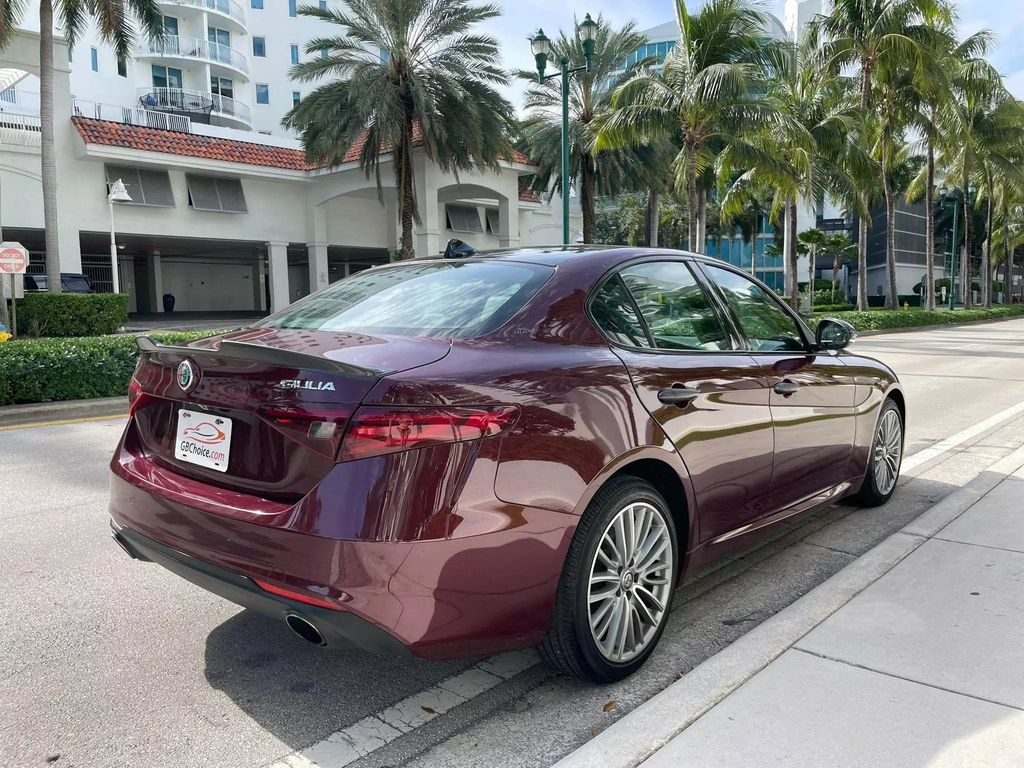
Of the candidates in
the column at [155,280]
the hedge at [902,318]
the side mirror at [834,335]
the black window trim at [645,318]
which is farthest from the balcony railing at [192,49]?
the black window trim at [645,318]

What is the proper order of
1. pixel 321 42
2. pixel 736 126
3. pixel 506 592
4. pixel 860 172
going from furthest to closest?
pixel 860 172 < pixel 321 42 < pixel 736 126 < pixel 506 592

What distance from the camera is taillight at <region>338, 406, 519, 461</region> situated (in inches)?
93.5

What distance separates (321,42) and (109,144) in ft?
23.9

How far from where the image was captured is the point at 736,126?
2114cm

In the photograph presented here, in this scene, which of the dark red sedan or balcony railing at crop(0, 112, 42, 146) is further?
balcony railing at crop(0, 112, 42, 146)

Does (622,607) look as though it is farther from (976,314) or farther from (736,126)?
(976,314)

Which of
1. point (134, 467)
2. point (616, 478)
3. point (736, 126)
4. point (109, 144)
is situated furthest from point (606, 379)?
point (109, 144)

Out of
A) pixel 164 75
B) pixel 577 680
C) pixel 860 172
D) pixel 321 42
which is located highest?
pixel 164 75

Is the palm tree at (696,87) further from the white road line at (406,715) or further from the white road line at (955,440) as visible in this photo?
the white road line at (406,715)

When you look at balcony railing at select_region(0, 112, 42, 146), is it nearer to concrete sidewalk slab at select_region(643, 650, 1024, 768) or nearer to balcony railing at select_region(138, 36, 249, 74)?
balcony railing at select_region(138, 36, 249, 74)

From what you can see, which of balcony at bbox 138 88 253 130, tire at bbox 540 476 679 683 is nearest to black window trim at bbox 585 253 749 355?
tire at bbox 540 476 679 683

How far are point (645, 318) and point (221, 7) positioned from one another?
54.8m

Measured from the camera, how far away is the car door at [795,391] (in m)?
→ 3.88

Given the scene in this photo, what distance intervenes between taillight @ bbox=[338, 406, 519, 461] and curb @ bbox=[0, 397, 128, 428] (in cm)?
822
